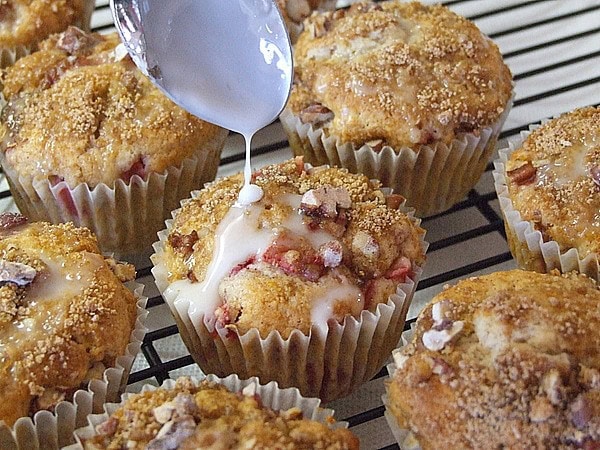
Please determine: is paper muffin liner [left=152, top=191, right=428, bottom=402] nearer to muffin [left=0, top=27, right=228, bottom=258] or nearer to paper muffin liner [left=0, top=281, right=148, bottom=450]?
paper muffin liner [left=0, top=281, right=148, bottom=450]

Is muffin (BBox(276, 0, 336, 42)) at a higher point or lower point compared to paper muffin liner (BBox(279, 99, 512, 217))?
higher

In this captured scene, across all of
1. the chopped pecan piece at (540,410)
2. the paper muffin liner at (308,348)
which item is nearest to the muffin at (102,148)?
the paper muffin liner at (308,348)

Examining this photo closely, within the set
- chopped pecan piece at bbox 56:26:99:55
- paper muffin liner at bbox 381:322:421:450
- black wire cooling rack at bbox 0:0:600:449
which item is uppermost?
chopped pecan piece at bbox 56:26:99:55

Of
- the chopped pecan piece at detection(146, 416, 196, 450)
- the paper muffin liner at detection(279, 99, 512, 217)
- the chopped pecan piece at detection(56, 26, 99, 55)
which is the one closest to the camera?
the chopped pecan piece at detection(146, 416, 196, 450)

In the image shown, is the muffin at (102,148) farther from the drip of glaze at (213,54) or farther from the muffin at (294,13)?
the muffin at (294,13)

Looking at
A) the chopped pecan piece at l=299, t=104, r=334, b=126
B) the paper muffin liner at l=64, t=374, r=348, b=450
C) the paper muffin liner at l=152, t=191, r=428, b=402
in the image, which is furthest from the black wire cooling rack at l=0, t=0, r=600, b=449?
the chopped pecan piece at l=299, t=104, r=334, b=126

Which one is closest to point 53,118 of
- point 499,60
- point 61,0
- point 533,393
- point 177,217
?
point 177,217

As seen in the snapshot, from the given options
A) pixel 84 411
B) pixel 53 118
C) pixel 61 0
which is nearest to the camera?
pixel 84 411

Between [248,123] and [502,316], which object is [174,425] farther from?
[248,123]
